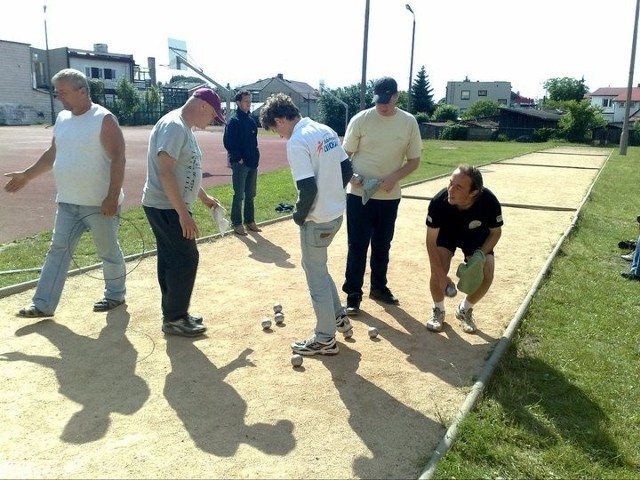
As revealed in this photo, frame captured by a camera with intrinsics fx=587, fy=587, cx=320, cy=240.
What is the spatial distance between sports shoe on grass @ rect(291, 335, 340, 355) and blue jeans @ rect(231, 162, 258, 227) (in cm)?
442

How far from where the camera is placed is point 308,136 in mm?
3873

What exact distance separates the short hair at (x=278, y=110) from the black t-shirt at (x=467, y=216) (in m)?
1.44

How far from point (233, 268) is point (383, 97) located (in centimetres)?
281

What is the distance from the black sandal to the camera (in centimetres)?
522

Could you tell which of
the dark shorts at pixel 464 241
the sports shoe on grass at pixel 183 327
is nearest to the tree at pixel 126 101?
the sports shoe on grass at pixel 183 327

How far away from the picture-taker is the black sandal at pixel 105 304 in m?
5.22

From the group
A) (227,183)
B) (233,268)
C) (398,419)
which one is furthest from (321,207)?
(227,183)

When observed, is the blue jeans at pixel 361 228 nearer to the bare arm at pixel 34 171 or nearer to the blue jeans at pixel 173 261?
the blue jeans at pixel 173 261

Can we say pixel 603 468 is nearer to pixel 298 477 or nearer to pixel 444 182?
pixel 298 477

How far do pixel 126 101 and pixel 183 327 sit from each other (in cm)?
6136

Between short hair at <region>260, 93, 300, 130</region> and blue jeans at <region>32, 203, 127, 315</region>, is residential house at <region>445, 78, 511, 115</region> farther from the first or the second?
A: short hair at <region>260, 93, 300, 130</region>

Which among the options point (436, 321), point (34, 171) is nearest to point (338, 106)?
point (34, 171)

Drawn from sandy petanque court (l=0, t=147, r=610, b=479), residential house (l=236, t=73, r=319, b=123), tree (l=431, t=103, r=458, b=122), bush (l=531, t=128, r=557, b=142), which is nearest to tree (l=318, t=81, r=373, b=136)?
tree (l=431, t=103, r=458, b=122)

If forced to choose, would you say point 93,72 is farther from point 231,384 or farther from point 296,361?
point 231,384
